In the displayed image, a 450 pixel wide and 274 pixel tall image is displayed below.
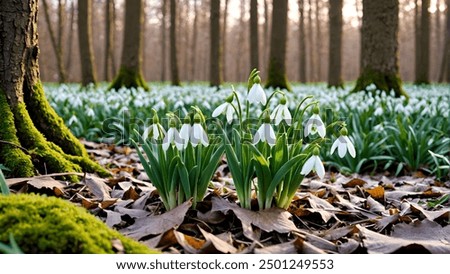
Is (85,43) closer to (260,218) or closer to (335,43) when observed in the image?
(335,43)

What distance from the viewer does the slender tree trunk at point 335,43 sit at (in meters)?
15.3

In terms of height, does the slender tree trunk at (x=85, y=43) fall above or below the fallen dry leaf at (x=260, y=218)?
above

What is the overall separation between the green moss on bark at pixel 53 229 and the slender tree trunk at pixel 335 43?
45.5ft

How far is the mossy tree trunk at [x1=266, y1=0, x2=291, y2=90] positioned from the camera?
13.0m

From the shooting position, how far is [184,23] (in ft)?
121

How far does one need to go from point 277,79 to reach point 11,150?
34.4ft

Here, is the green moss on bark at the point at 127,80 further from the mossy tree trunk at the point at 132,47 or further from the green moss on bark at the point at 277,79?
the green moss on bark at the point at 277,79

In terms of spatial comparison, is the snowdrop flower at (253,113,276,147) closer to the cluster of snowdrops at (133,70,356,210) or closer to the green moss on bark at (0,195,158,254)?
the cluster of snowdrops at (133,70,356,210)

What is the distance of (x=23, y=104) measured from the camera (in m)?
3.13

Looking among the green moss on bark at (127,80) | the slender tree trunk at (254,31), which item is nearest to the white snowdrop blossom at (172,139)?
the green moss on bark at (127,80)

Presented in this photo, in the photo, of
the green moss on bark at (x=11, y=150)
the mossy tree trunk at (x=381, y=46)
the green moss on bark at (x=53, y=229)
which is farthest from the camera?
the mossy tree trunk at (x=381, y=46)

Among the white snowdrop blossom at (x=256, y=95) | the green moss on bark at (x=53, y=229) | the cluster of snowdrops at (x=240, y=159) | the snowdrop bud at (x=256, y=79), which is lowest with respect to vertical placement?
the green moss on bark at (x=53, y=229)
